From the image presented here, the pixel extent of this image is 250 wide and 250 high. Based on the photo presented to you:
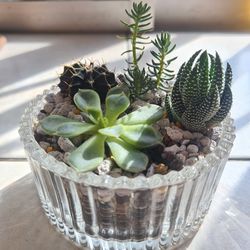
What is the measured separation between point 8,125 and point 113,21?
14.3 inches

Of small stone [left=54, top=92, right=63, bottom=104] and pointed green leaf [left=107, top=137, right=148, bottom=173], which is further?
small stone [left=54, top=92, right=63, bottom=104]

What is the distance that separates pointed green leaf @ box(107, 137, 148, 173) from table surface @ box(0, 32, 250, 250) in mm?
138

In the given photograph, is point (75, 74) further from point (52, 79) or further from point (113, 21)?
point (113, 21)

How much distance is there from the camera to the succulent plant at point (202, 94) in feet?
1.63

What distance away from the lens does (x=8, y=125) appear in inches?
28.9

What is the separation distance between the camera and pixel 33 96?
2.62ft

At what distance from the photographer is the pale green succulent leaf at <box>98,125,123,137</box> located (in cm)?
49

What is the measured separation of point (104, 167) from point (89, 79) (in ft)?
0.39

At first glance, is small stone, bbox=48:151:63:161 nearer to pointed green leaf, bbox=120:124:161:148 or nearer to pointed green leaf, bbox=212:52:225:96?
pointed green leaf, bbox=120:124:161:148

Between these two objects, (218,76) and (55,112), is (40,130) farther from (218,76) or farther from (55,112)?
(218,76)

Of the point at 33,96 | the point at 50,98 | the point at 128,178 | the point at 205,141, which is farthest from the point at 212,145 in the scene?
the point at 33,96

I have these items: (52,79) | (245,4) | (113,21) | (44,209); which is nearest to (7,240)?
(44,209)

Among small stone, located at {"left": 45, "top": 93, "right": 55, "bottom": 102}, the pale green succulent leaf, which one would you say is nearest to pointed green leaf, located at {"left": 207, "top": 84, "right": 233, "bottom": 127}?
the pale green succulent leaf

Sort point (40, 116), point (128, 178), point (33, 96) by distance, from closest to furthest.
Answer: point (128, 178), point (40, 116), point (33, 96)
